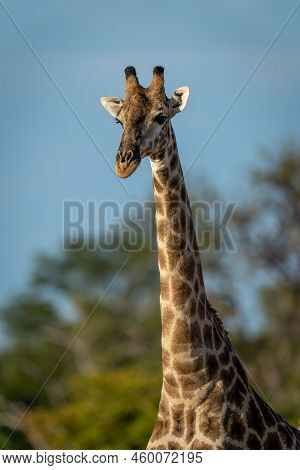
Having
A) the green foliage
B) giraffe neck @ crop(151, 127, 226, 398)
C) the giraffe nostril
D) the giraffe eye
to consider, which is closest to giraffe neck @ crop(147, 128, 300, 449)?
giraffe neck @ crop(151, 127, 226, 398)

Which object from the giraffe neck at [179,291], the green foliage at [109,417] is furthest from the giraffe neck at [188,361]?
the green foliage at [109,417]

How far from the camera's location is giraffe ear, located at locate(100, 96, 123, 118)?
7.10 meters

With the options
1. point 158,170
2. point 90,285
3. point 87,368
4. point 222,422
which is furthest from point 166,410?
point 90,285

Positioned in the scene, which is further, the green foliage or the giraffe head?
the green foliage

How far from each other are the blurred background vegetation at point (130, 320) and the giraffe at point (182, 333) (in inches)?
491

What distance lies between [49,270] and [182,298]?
3321cm

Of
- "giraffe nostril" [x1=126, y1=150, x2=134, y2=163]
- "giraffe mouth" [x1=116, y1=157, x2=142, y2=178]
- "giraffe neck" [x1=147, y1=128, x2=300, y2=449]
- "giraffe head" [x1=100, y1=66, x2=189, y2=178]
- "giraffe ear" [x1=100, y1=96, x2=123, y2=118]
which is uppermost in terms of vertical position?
"giraffe ear" [x1=100, y1=96, x2=123, y2=118]

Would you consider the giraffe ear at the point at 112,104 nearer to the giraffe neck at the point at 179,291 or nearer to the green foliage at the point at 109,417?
the giraffe neck at the point at 179,291

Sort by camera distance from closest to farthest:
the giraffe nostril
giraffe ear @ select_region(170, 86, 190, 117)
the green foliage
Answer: the giraffe nostril < giraffe ear @ select_region(170, 86, 190, 117) < the green foliage

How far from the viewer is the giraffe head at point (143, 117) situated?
631 cm

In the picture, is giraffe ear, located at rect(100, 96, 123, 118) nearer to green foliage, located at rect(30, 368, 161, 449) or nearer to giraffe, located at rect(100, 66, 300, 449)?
giraffe, located at rect(100, 66, 300, 449)

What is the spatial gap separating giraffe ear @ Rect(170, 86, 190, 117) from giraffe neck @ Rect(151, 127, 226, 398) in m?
0.22

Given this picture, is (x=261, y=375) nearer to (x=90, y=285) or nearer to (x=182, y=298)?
(x=90, y=285)
